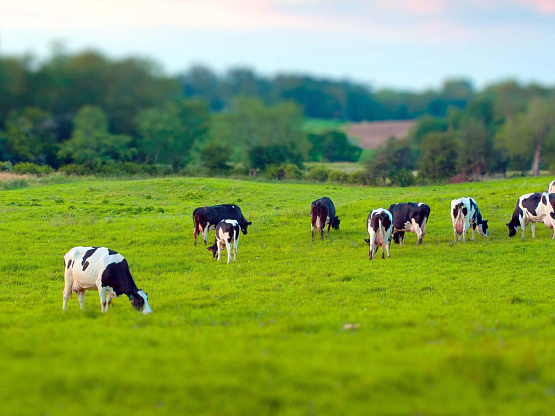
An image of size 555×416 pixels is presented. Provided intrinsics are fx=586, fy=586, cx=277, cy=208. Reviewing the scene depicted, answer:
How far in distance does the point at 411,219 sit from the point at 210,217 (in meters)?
8.41

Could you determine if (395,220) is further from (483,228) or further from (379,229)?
(483,228)

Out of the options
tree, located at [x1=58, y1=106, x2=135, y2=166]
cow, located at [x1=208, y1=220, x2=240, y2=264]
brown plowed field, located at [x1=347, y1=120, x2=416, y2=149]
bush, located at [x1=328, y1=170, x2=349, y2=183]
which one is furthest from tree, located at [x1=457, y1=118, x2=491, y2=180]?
cow, located at [x1=208, y1=220, x2=240, y2=264]

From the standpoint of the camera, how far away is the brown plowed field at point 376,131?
10279cm

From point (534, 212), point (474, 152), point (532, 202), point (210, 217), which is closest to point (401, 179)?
point (474, 152)

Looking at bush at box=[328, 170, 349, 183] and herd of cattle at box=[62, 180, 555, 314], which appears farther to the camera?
bush at box=[328, 170, 349, 183]

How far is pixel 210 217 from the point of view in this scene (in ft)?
82.1

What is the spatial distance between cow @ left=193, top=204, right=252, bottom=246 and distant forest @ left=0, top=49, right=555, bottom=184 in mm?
33738

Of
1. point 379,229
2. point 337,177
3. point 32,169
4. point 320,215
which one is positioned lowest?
point 379,229

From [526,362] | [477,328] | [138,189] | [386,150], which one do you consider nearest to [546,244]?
[477,328]

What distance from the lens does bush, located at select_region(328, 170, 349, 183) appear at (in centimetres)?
5621

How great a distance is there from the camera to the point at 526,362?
25.4 feet

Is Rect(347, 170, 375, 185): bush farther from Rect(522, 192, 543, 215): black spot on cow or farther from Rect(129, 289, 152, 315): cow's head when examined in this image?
Rect(129, 289, 152, 315): cow's head

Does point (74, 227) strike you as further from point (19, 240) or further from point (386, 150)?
point (386, 150)

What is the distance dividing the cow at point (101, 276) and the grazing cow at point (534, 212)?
57.7ft
